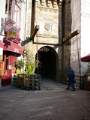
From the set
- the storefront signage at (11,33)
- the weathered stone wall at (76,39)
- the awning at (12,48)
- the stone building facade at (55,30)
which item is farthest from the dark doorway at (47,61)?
the storefront signage at (11,33)

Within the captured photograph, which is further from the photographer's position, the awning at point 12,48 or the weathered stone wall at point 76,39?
the weathered stone wall at point 76,39

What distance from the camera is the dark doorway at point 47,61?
82.4 ft

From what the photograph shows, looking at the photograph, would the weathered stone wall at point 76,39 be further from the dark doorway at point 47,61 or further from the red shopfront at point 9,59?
the red shopfront at point 9,59

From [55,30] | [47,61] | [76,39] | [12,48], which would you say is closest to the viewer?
[12,48]

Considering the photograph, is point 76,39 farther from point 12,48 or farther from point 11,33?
point 11,33

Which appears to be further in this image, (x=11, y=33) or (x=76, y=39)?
(x=76, y=39)

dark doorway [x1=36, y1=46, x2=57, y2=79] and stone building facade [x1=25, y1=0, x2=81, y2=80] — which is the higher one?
stone building facade [x1=25, y1=0, x2=81, y2=80]

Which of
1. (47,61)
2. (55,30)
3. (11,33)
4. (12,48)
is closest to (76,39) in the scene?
(55,30)

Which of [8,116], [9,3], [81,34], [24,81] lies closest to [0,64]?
[24,81]

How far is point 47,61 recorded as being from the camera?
30.8 meters

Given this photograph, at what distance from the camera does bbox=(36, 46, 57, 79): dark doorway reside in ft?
82.4

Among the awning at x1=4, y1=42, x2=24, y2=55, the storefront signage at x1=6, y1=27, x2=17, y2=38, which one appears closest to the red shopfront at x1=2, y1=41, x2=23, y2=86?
the awning at x1=4, y1=42, x2=24, y2=55

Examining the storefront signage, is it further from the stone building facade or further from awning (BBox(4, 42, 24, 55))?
the stone building facade

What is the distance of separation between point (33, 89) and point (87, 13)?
24.2ft
